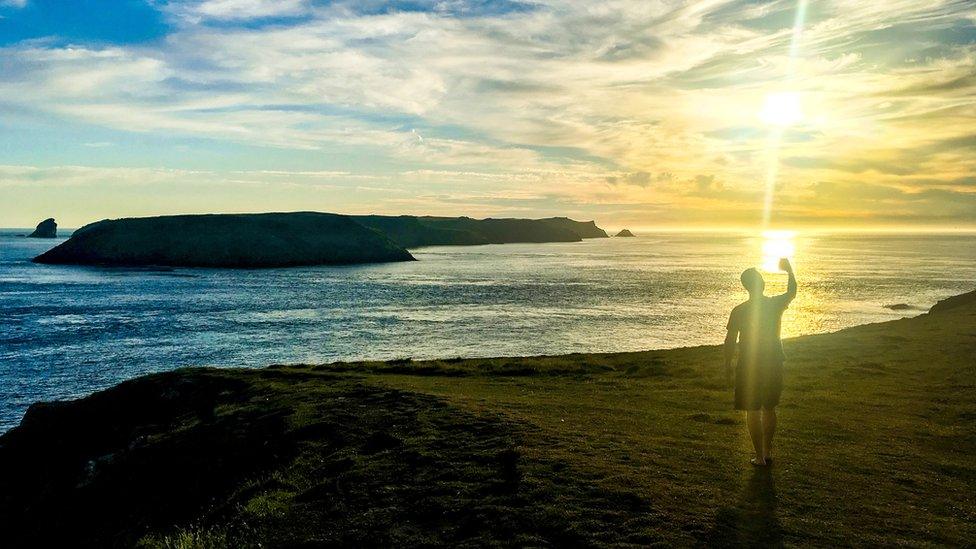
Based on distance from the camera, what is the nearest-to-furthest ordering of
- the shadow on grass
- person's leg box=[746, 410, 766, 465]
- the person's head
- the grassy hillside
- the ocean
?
the shadow on grass, the grassy hillside, the person's head, person's leg box=[746, 410, 766, 465], the ocean

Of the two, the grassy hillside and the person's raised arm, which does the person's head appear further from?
the grassy hillside

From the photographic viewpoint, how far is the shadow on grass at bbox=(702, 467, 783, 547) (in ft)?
31.2

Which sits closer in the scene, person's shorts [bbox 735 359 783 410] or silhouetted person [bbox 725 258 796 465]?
silhouetted person [bbox 725 258 796 465]

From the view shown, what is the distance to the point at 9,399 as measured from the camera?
3547 centimetres

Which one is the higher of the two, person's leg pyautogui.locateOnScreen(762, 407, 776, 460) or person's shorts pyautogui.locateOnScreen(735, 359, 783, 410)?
person's shorts pyautogui.locateOnScreen(735, 359, 783, 410)

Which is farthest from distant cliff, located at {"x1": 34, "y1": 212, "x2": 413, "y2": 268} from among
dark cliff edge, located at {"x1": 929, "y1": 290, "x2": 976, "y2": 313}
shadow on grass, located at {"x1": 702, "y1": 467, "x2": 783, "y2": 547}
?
shadow on grass, located at {"x1": 702, "y1": 467, "x2": 783, "y2": 547}

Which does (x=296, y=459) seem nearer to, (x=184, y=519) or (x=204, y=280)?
(x=184, y=519)

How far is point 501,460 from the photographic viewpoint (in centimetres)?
1350

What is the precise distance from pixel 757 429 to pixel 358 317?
191ft

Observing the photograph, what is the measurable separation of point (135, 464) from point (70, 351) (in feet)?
118

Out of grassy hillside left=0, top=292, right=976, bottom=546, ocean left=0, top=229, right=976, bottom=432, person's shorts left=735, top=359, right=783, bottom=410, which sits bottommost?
ocean left=0, top=229, right=976, bottom=432

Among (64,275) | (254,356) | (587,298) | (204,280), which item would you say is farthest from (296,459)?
(64,275)

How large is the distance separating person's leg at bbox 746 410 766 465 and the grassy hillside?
293 mm

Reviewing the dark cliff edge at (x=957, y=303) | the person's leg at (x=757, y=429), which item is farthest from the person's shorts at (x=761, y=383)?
the dark cliff edge at (x=957, y=303)
